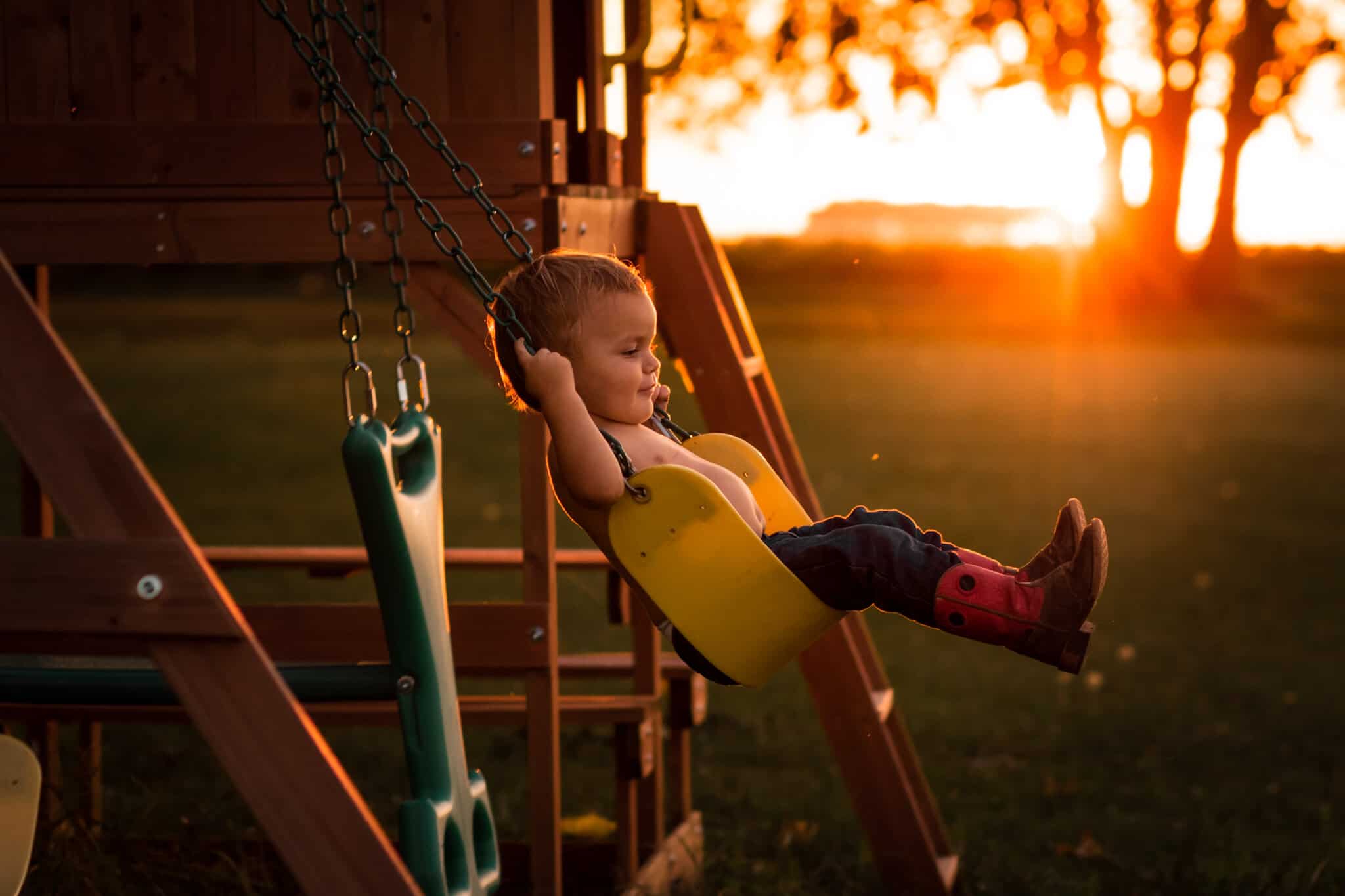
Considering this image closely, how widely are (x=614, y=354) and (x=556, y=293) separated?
0.52 ft

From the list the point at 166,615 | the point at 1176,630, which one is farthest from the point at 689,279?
the point at 1176,630

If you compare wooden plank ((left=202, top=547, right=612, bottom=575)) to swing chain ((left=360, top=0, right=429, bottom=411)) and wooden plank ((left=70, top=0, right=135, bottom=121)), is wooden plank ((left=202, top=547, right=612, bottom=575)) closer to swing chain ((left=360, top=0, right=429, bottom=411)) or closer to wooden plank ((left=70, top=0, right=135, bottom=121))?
wooden plank ((left=70, top=0, right=135, bottom=121))

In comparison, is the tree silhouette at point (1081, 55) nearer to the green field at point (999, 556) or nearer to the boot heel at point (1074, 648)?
the green field at point (999, 556)

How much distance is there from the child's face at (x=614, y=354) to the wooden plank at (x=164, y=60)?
1729 mm

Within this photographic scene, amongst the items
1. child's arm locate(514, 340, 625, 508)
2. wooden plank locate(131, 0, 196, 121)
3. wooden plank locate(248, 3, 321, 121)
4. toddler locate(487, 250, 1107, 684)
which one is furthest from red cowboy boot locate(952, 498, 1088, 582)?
wooden plank locate(131, 0, 196, 121)

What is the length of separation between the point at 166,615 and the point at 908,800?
2.57m

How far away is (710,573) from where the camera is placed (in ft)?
10.0

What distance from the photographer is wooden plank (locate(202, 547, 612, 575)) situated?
5418 mm

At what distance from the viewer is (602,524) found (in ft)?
10.3

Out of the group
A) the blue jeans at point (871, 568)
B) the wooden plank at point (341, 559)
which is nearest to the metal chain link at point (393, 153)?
Result: the blue jeans at point (871, 568)

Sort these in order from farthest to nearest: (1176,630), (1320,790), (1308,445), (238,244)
A: (1308,445) → (1176,630) → (1320,790) → (238,244)

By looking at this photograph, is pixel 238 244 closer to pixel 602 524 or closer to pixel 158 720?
pixel 158 720

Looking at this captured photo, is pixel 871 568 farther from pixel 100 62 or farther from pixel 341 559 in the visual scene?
pixel 341 559

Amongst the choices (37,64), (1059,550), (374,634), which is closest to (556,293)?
(1059,550)
